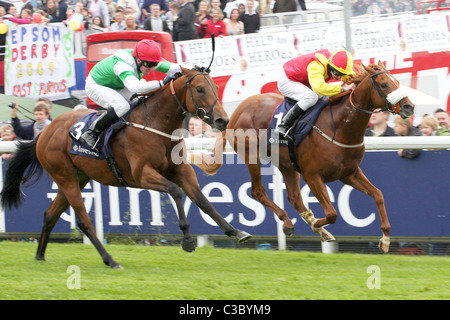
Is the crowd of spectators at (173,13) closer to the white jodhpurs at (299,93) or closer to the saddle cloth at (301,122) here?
the white jodhpurs at (299,93)

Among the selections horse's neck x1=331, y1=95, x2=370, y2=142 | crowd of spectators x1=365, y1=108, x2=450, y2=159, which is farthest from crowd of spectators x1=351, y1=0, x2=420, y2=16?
horse's neck x1=331, y1=95, x2=370, y2=142

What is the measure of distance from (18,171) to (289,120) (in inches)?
109

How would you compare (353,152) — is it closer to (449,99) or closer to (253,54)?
(449,99)

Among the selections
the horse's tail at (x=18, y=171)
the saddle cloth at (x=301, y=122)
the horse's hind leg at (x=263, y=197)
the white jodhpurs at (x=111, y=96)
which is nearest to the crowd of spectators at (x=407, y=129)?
the saddle cloth at (x=301, y=122)

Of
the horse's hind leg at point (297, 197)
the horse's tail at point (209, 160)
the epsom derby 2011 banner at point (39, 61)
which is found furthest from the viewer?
the epsom derby 2011 banner at point (39, 61)

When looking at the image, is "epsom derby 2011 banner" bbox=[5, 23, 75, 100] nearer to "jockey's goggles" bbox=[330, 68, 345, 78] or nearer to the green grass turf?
the green grass turf

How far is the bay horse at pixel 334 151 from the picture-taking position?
6129mm

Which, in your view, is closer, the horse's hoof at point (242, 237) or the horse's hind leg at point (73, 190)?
the horse's hoof at point (242, 237)

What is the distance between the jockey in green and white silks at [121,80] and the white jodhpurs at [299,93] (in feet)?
3.58

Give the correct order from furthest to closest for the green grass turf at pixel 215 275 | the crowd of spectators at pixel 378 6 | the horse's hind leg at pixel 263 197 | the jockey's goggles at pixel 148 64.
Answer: the crowd of spectators at pixel 378 6
the horse's hind leg at pixel 263 197
the jockey's goggles at pixel 148 64
the green grass turf at pixel 215 275

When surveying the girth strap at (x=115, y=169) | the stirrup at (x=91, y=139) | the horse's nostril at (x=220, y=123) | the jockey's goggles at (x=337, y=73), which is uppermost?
the jockey's goggles at (x=337, y=73)

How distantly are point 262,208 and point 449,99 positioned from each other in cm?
336
